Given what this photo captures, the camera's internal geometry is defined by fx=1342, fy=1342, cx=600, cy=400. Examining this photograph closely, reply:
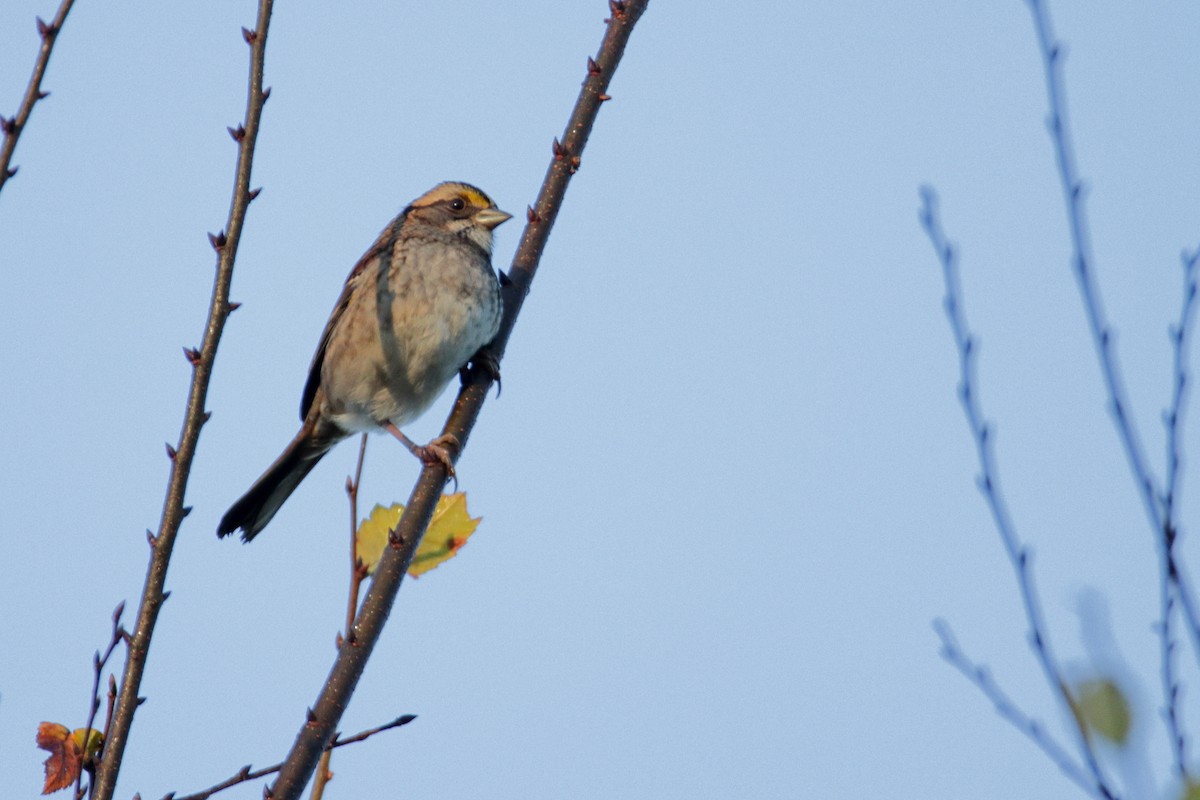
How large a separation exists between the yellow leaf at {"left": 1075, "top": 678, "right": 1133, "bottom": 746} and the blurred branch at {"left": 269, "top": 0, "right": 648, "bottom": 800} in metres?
1.48

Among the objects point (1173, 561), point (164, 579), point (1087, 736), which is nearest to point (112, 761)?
point (164, 579)

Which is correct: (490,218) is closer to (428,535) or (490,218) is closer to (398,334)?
(398,334)

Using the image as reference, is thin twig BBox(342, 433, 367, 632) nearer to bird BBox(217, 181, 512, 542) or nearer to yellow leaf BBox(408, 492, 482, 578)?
yellow leaf BBox(408, 492, 482, 578)

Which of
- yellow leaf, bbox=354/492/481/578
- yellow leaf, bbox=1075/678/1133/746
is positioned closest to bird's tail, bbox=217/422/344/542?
yellow leaf, bbox=354/492/481/578

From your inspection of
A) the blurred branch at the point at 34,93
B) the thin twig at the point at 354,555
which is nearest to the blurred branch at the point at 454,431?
the thin twig at the point at 354,555

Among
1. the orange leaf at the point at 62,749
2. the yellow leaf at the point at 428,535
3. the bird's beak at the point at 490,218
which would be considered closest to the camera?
the orange leaf at the point at 62,749

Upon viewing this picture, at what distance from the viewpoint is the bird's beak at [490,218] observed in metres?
6.15

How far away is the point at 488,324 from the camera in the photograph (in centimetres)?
520

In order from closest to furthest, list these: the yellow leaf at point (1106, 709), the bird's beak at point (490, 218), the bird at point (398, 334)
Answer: the yellow leaf at point (1106, 709), the bird at point (398, 334), the bird's beak at point (490, 218)

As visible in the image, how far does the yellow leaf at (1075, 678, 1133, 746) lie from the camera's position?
2086 millimetres

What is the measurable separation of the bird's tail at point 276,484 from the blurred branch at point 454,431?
1375mm

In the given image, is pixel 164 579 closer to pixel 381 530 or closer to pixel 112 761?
pixel 112 761

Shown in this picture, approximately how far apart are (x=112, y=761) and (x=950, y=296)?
1.70 meters

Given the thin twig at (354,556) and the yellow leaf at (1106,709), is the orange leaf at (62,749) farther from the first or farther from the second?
the yellow leaf at (1106,709)
